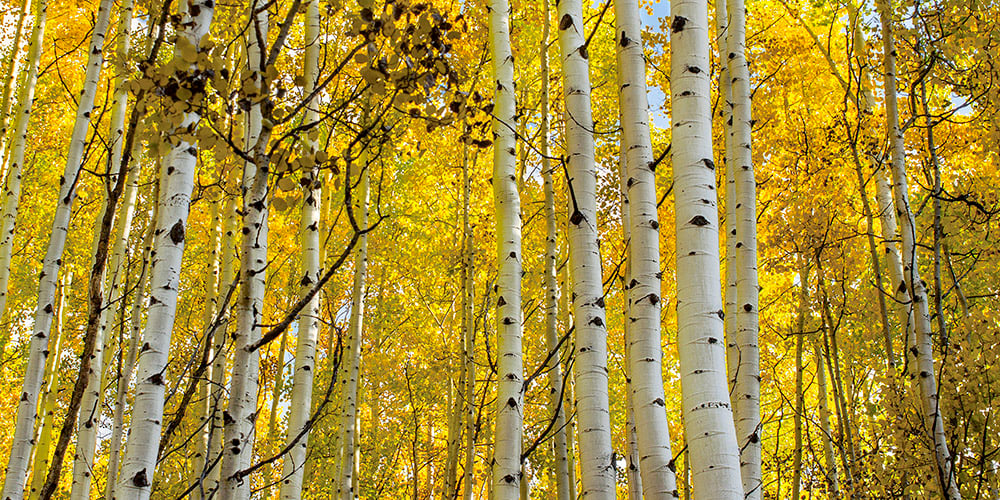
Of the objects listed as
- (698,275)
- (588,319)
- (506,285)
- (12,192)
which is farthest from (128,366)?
(698,275)

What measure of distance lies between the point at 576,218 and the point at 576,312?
1.39 ft

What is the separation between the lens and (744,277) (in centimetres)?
406

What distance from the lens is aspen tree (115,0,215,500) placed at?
2064 millimetres

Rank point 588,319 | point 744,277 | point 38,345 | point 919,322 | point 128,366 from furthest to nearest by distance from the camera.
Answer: point 919,322 < point 128,366 < point 744,277 < point 38,345 < point 588,319

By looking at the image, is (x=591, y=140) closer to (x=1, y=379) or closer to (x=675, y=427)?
(x=675, y=427)

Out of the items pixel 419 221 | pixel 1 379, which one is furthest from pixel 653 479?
pixel 1 379

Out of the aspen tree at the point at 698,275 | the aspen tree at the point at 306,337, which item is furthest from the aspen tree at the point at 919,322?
the aspen tree at the point at 306,337

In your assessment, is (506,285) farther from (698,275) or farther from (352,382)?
(352,382)

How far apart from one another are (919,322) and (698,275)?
3.07 metres

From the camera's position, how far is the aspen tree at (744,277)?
3838mm

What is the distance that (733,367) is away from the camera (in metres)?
4.31

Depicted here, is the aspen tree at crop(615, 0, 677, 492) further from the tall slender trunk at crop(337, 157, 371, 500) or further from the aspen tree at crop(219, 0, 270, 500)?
the tall slender trunk at crop(337, 157, 371, 500)

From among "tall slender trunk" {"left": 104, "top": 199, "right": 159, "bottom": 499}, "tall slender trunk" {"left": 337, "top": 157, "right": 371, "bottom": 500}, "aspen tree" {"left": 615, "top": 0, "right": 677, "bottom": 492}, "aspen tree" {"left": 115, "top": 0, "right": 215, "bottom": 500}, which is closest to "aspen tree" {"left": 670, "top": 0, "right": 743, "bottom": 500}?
"aspen tree" {"left": 615, "top": 0, "right": 677, "bottom": 492}

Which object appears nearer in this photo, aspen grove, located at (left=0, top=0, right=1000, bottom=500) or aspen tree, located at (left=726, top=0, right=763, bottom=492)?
aspen grove, located at (left=0, top=0, right=1000, bottom=500)
